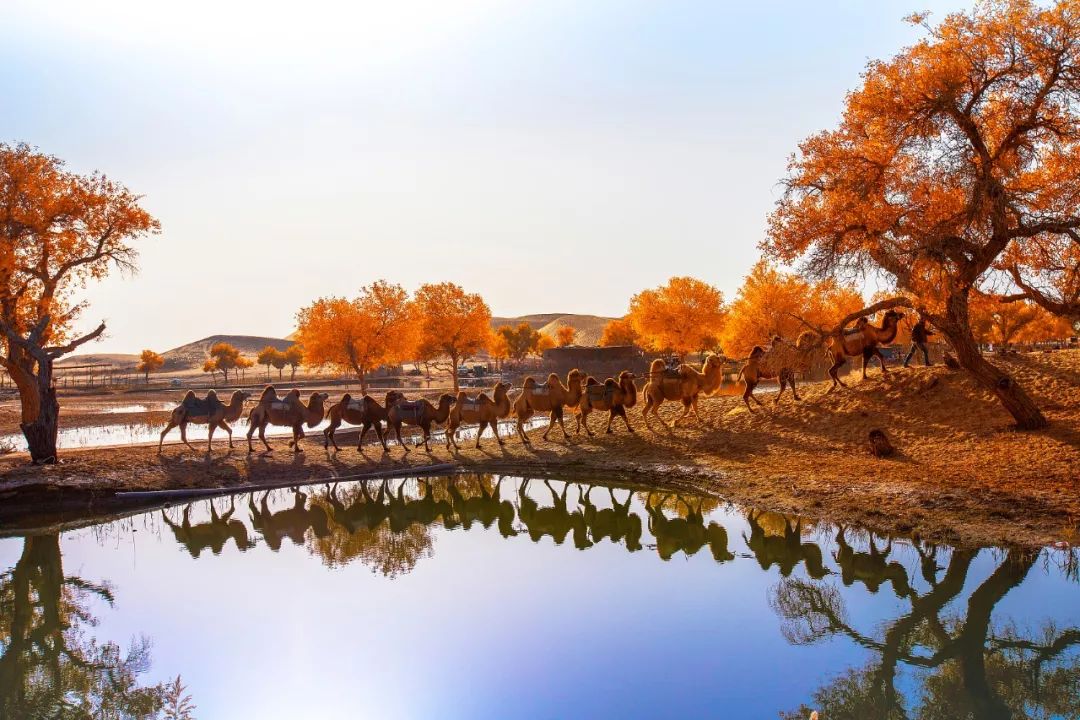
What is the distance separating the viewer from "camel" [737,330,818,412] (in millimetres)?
19516

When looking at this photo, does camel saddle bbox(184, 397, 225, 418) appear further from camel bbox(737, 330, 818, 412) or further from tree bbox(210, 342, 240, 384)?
tree bbox(210, 342, 240, 384)

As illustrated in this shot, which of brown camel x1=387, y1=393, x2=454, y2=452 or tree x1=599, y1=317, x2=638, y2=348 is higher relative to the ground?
tree x1=599, y1=317, x2=638, y2=348

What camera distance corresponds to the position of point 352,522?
1570 cm

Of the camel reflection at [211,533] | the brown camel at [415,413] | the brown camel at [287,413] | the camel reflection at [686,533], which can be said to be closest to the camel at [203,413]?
the brown camel at [287,413]

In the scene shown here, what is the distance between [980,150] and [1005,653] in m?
9.98

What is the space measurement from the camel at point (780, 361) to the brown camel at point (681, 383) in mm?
930

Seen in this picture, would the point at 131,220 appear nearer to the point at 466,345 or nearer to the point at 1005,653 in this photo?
the point at 1005,653

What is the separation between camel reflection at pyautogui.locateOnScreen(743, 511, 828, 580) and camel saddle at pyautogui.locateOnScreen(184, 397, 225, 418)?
46.8 feet

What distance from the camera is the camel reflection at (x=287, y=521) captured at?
14.5m

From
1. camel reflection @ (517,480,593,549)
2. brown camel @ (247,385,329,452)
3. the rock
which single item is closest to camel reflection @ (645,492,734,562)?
camel reflection @ (517,480,593,549)

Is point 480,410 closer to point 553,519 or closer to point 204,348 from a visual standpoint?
point 553,519

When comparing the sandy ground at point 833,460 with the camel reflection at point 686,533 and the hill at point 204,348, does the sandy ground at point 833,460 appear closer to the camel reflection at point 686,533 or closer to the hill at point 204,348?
the camel reflection at point 686,533

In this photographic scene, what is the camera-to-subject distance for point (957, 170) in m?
14.3

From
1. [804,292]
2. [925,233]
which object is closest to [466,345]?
[804,292]
